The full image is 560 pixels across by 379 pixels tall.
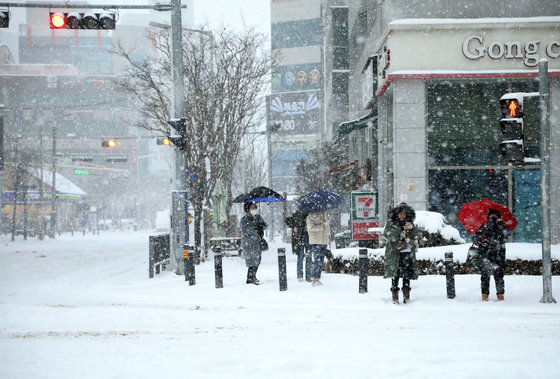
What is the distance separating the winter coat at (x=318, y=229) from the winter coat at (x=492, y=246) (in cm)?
323

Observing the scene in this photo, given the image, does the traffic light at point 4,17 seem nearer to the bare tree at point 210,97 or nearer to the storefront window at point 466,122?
the bare tree at point 210,97

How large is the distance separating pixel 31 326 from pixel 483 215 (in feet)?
24.1

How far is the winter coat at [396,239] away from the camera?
32.4ft

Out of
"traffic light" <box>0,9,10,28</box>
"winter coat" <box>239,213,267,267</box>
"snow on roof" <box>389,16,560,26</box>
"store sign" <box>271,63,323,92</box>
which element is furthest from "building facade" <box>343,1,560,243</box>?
"store sign" <box>271,63,323,92</box>

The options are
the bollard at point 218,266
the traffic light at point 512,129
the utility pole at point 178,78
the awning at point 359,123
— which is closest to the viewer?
the traffic light at point 512,129

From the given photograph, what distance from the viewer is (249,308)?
972 centimetres

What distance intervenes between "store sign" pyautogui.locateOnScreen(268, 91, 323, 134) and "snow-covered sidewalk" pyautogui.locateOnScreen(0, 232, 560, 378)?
5433cm

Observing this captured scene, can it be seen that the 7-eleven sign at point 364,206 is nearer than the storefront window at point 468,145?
Yes

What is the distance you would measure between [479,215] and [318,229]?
131 inches

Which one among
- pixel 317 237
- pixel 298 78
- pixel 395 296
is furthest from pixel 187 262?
pixel 298 78

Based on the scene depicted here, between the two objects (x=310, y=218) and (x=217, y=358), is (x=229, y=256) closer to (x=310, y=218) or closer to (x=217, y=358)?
(x=310, y=218)

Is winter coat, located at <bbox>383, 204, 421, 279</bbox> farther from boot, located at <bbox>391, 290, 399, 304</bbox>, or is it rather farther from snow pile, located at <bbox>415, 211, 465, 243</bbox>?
snow pile, located at <bbox>415, 211, 465, 243</bbox>

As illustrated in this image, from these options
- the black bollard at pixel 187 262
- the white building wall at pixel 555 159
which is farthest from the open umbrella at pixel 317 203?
the white building wall at pixel 555 159

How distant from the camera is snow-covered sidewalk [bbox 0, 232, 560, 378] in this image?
5684 millimetres
